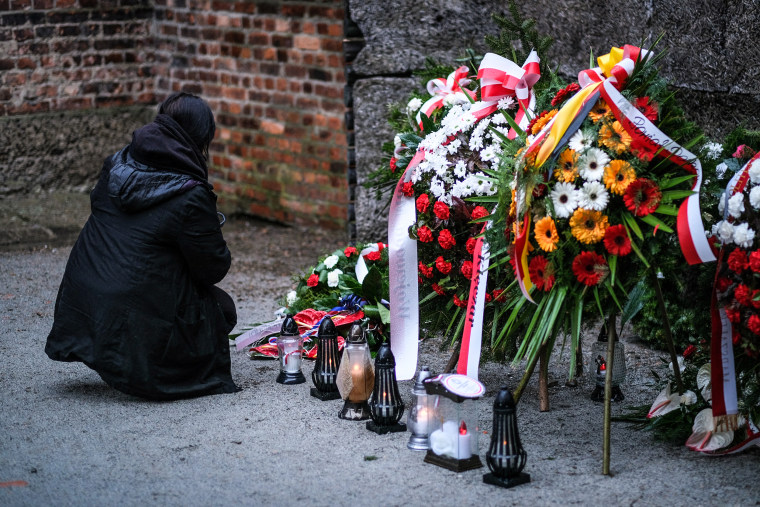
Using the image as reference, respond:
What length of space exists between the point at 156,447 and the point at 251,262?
3.47m

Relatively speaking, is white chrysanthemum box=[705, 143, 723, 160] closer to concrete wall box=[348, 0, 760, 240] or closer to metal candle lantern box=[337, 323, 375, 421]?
concrete wall box=[348, 0, 760, 240]

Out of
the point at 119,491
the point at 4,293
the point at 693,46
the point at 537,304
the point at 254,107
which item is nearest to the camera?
the point at 119,491

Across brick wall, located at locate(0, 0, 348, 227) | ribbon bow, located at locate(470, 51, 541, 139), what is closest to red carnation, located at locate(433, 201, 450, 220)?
ribbon bow, located at locate(470, 51, 541, 139)

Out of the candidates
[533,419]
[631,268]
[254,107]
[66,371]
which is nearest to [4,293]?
[66,371]

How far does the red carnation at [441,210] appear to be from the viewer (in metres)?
4.28

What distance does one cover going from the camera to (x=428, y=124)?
468 centimetres

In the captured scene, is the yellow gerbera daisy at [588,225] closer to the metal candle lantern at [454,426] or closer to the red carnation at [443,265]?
the metal candle lantern at [454,426]

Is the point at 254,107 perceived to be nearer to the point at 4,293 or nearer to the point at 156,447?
the point at 4,293

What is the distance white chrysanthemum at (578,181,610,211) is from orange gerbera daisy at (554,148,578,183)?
7 cm

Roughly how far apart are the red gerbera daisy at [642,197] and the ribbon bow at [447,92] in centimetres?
125

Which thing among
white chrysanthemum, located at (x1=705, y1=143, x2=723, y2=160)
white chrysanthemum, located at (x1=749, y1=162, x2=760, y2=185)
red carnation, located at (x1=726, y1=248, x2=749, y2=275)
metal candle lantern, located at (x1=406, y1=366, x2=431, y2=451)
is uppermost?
white chrysanthemum, located at (x1=705, y1=143, x2=723, y2=160)

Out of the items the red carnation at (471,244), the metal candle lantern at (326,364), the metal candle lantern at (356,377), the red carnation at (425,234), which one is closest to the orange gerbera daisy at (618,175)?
the red carnation at (471,244)

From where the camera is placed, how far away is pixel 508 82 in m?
4.28

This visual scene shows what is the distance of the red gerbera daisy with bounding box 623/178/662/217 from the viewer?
3574mm
